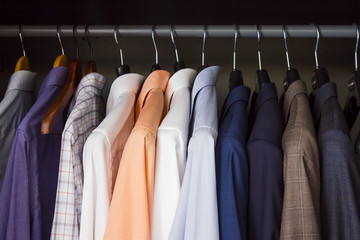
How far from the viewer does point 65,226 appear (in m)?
0.72

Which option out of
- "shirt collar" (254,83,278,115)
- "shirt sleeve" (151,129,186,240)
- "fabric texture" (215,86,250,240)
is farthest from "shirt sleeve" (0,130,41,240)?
"shirt collar" (254,83,278,115)

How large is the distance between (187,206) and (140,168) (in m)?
0.10

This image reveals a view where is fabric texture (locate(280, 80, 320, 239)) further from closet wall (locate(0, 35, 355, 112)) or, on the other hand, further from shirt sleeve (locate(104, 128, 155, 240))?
closet wall (locate(0, 35, 355, 112))

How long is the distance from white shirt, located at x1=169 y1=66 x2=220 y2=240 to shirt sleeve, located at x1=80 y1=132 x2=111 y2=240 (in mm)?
123

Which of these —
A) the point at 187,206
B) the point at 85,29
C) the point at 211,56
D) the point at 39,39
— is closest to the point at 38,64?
the point at 39,39

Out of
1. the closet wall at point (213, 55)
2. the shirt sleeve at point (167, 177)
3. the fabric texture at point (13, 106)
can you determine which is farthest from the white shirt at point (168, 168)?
the closet wall at point (213, 55)

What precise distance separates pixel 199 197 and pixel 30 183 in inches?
12.1

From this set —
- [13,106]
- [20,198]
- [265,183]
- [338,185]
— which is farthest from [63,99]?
[338,185]

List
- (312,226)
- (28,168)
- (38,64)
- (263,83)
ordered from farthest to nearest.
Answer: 1. (38,64)
2. (263,83)
3. (28,168)
4. (312,226)

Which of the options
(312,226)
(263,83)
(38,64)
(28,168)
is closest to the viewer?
(312,226)

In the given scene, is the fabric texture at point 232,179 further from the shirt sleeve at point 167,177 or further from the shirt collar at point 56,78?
the shirt collar at point 56,78

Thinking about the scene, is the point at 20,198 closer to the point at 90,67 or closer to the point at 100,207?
the point at 100,207

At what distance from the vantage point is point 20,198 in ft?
2.39
